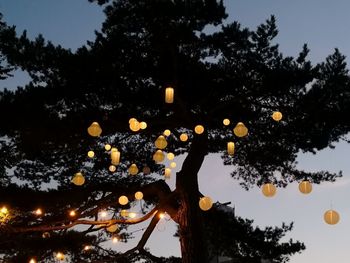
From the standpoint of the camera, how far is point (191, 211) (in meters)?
7.93

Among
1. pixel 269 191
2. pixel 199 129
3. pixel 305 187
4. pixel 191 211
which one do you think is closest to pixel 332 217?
pixel 305 187

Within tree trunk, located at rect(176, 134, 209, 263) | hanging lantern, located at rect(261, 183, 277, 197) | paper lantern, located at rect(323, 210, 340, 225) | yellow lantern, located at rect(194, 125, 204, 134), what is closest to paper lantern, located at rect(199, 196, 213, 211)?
tree trunk, located at rect(176, 134, 209, 263)

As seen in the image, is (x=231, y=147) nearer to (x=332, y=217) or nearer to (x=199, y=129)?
(x=199, y=129)

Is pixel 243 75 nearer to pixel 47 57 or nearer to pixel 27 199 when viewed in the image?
pixel 47 57

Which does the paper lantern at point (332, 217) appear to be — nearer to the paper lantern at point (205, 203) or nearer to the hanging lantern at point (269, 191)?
the hanging lantern at point (269, 191)

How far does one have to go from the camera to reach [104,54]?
8602 mm

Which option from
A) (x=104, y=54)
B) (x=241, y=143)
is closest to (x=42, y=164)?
(x=104, y=54)

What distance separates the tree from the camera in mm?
8242

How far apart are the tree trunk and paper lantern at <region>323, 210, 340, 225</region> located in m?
2.13

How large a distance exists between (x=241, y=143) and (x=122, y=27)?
3572 millimetres

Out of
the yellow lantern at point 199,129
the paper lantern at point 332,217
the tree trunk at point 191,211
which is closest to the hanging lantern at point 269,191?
the paper lantern at point 332,217

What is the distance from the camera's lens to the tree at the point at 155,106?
27.0ft

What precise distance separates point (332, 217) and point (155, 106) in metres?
4.07

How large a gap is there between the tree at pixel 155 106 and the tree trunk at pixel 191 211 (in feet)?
0.08
